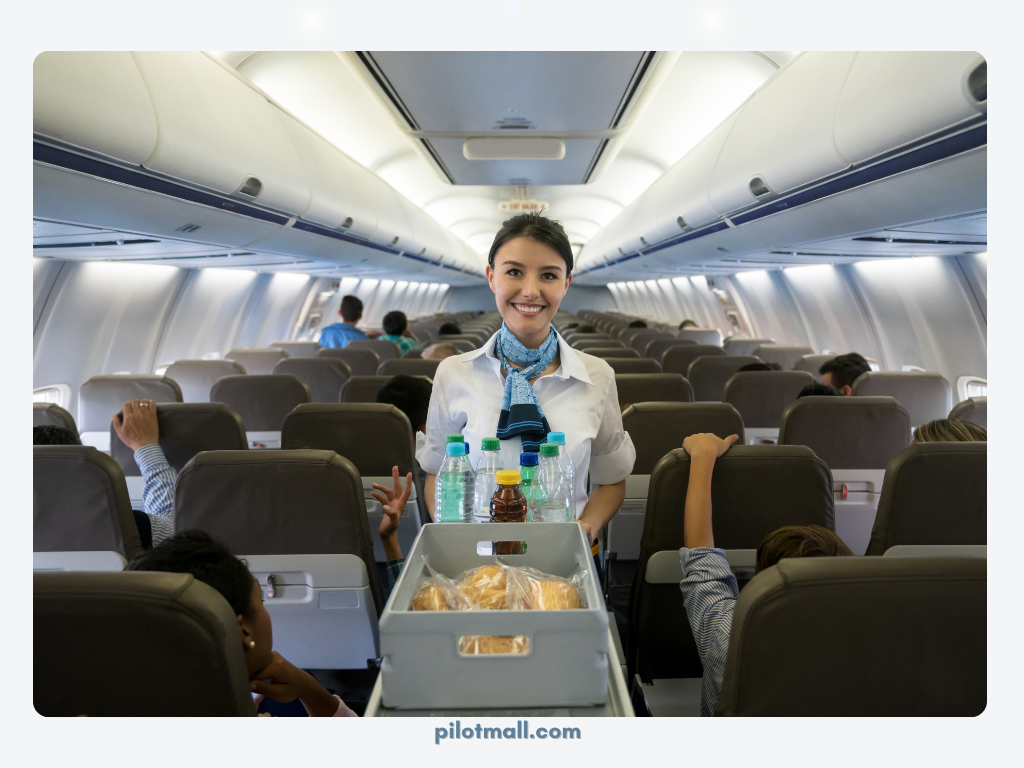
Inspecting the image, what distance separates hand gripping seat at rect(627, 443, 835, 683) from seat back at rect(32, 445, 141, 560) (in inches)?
66.1

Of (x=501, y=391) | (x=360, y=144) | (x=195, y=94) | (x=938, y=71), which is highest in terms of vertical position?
(x=360, y=144)

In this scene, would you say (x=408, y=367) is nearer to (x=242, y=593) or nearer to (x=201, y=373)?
(x=201, y=373)

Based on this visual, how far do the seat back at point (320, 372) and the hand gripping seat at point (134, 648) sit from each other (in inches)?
182

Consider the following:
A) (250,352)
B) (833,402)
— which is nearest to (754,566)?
(833,402)

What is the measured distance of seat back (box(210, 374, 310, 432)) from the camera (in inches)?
178

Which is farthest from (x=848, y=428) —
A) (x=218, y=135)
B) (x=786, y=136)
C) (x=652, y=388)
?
(x=218, y=135)

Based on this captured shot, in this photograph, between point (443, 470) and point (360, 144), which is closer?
point (443, 470)

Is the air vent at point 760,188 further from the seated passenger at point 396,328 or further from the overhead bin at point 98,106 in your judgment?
the seated passenger at point 396,328

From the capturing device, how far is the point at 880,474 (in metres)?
3.43

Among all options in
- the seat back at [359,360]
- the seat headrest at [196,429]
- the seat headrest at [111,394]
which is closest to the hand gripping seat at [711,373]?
the seat back at [359,360]

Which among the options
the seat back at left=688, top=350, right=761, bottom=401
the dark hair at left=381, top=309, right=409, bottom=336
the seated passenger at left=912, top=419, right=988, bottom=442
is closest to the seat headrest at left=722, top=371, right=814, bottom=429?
the seat back at left=688, top=350, right=761, bottom=401

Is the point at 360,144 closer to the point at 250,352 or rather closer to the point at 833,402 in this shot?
the point at 250,352

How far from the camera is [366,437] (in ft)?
10.9

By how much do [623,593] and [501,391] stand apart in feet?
6.61
